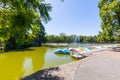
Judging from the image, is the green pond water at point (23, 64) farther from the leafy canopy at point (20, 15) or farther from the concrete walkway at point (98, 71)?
the leafy canopy at point (20, 15)

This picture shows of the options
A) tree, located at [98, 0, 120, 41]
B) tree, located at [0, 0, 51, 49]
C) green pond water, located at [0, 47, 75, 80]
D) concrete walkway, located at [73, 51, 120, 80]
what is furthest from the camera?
tree, located at [98, 0, 120, 41]

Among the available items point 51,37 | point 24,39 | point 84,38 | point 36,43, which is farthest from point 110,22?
point 84,38

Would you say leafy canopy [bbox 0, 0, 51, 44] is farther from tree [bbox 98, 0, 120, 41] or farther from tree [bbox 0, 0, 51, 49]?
tree [bbox 98, 0, 120, 41]

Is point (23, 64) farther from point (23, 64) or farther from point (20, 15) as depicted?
point (20, 15)

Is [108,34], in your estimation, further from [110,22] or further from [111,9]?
[111,9]

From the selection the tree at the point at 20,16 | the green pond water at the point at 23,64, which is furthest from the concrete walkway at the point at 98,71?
the green pond water at the point at 23,64

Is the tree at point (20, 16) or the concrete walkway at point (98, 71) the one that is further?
the concrete walkway at point (98, 71)

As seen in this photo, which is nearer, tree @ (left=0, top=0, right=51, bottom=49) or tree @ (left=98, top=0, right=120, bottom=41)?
tree @ (left=0, top=0, right=51, bottom=49)

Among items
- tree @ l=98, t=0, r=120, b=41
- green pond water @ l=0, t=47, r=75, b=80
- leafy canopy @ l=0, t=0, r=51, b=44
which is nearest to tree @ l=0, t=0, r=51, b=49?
leafy canopy @ l=0, t=0, r=51, b=44

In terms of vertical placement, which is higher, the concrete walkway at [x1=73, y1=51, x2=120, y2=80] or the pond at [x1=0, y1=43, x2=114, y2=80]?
the concrete walkway at [x1=73, y1=51, x2=120, y2=80]

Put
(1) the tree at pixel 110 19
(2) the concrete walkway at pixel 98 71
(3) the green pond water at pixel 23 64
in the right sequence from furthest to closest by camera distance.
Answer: (1) the tree at pixel 110 19 → (3) the green pond water at pixel 23 64 → (2) the concrete walkway at pixel 98 71

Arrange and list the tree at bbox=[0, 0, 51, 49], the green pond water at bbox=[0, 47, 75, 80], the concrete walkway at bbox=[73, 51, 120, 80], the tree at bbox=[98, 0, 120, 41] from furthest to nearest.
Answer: the tree at bbox=[98, 0, 120, 41], the green pond water at bbox=[0, 47, 75, 80], the concrete walkway at bbox=[73, 51, 120, 80], the tree at bbox=[0, 0, 51, 49]

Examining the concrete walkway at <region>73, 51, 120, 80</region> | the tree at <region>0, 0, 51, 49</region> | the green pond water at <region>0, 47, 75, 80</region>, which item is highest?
the tree at <region>0, 0, 51, 49</region>

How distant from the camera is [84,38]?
11831 centimetres
